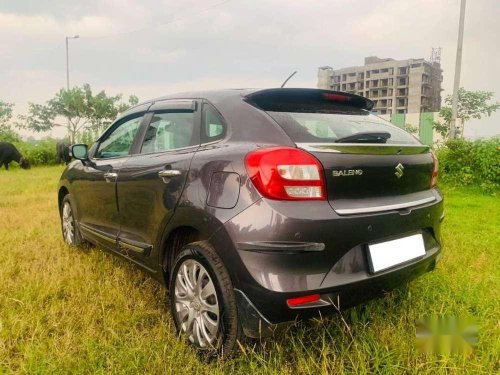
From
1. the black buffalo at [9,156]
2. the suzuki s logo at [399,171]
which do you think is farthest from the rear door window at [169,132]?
the black buffalo at [9,156]

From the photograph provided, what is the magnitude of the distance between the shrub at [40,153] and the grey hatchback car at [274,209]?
20201mm

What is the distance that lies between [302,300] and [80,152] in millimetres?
2873

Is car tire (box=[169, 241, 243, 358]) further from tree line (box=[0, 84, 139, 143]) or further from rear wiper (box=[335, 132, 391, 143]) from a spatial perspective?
tree line (box=[0, 84, 139, 143])

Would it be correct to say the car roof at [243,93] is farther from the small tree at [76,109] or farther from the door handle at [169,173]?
the small tree at [76,109]

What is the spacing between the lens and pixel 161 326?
2.47m

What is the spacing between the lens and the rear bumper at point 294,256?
1804 mm

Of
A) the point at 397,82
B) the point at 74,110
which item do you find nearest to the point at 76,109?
the point at 74,110

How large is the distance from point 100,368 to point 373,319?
1.65 meters

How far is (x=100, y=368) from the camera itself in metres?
2.05

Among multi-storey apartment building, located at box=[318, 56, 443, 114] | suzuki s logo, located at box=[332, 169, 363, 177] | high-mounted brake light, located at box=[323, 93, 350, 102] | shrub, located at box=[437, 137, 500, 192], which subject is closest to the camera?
suzuki s logo, located at box=[332, 169, 363, 177]

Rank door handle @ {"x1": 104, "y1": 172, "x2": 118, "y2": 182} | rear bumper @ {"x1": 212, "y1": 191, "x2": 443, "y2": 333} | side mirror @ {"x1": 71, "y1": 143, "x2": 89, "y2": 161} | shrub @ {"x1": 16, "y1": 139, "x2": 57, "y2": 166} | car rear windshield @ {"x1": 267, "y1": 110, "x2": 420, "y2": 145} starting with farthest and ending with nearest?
shrub @ {"x1": 16, "y1": 139, "x2": 57, "y2": 166} < side mirror @ {"x1": 71, "y1": 143, "x2": 89, "y2": 161} < door handle @ {"x1": 104, "y1": 172, "x2": 118, "y2": 182} < car rear windshield @ {"x1": 267, "y1": 110, "x2": 420, "y2": 145} < rear bumper @ {"x1": 212, "y1": 191, "x2": 443, "y2": 333}

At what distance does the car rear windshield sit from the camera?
204 centimetres

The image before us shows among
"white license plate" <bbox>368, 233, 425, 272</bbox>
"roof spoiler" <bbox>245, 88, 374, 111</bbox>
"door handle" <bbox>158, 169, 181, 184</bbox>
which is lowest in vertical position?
"white license plate" <bbox>368, 233, 425, 272</bbox>

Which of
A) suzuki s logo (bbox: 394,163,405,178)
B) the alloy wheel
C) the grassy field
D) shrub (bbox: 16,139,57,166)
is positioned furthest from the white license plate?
shrub (bbox: 16,139,57,166)
